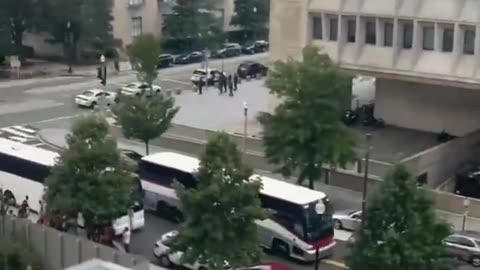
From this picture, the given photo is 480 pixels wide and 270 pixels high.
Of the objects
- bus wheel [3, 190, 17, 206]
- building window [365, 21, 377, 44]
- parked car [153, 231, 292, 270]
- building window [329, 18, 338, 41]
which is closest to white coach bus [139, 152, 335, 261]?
parked car [153, 231, 292, 270]

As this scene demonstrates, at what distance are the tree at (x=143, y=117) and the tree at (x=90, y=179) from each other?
9.62 meters

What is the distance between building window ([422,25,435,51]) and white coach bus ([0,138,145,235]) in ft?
48.2

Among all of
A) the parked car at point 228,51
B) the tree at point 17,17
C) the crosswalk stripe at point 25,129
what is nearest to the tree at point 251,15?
the parked car at point 228,51

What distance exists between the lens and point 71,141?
86.8ft

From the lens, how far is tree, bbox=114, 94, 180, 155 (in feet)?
119

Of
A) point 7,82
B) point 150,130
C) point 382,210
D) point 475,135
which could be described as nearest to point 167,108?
point 150,130

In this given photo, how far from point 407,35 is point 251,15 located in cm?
3645

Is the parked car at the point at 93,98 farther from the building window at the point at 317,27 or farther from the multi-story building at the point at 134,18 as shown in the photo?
the multi-story building at the point at 134,18

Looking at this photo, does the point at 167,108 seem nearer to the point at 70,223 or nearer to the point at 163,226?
the point at 163,226

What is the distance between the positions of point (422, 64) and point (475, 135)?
3971 mm

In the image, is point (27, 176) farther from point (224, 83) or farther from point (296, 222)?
point (224, 83)

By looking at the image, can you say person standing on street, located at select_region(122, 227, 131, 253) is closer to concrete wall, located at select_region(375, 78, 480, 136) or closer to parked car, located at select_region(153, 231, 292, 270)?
parked car, located at select_region(153, 231, 292, 270)

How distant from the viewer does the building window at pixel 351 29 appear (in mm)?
40603

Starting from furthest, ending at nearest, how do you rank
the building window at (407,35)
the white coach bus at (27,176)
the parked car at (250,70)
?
1. the parked car at (250,70)
2. the building window at (407,35)
3. the white coach bus at (27,176)
